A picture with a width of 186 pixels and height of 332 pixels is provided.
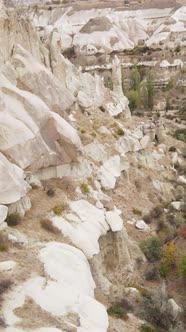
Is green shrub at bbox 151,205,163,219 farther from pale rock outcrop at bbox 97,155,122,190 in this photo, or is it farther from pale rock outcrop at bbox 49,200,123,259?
pale rock outcrop at bbox 49,200,123,259

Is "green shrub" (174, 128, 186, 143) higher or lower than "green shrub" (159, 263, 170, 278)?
lower

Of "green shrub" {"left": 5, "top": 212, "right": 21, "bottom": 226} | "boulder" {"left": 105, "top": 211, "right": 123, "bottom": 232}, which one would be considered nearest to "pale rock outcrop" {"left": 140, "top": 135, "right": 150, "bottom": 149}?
"boulder" {"left": 105, "top": 211, "right": 123, "bottom": 232}

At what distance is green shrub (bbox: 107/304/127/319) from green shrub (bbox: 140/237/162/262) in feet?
19.5

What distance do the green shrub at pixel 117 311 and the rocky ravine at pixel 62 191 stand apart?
0.34m

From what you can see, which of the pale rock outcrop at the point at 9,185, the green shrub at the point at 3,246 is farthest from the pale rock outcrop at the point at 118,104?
the green shrub at the point at 3,246

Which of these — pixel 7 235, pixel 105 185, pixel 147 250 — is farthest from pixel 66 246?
pixel 105 185

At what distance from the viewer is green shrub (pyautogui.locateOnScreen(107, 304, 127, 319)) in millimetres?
18562

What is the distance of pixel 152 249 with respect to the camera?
25047 mm

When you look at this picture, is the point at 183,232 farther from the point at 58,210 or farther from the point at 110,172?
the point at 58,210

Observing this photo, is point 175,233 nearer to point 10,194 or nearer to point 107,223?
point 107,223

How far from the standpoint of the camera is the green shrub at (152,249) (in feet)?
81.6

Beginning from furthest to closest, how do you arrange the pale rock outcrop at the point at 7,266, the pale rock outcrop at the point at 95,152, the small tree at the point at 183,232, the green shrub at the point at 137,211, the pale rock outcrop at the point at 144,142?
the pale rock outcrop at the point at 144,142
the pale rock outcrop at the point at 95,152
the green shrub at the point at 137,211
the small tree at the point at 183,232
the pale rock outcrop at the point at 7,266

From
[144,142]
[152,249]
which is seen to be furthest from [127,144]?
[152,249]

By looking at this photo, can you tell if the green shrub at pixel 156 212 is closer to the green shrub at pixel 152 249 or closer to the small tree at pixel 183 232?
the small tree at pixel 183 232
